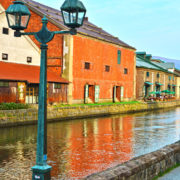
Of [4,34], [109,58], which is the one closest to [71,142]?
[4,34]

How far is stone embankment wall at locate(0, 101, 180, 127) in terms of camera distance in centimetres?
2370

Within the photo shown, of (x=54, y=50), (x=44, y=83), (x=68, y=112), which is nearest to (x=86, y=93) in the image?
(x=54, y=50)

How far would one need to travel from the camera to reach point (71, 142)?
17.2 metres

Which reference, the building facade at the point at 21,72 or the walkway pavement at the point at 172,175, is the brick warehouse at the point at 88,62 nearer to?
the building facade at the point at 21,72

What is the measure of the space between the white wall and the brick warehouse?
83.5 inches

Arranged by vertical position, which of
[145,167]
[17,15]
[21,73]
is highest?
[21,73]

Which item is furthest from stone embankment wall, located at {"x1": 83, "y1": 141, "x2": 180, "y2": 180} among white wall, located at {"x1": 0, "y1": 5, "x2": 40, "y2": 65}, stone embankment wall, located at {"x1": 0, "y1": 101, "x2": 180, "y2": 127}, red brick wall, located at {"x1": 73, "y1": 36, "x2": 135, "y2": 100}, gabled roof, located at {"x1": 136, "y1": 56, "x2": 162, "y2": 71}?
gabled roof, located at {"x1": 136, "y1": 56, "x2": 162, "y2": 71}

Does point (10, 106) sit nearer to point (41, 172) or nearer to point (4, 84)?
point (4, 84)

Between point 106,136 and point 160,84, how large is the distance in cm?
4438

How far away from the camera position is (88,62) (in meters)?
38.0

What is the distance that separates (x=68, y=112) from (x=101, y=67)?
11813 mm

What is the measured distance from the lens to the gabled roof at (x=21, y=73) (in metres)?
27.1

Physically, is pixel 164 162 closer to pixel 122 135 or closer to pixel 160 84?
pixel 122 135

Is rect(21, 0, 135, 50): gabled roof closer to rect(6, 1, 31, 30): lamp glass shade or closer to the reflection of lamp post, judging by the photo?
rect(6, 1, 31, 30): lamp glass shade
